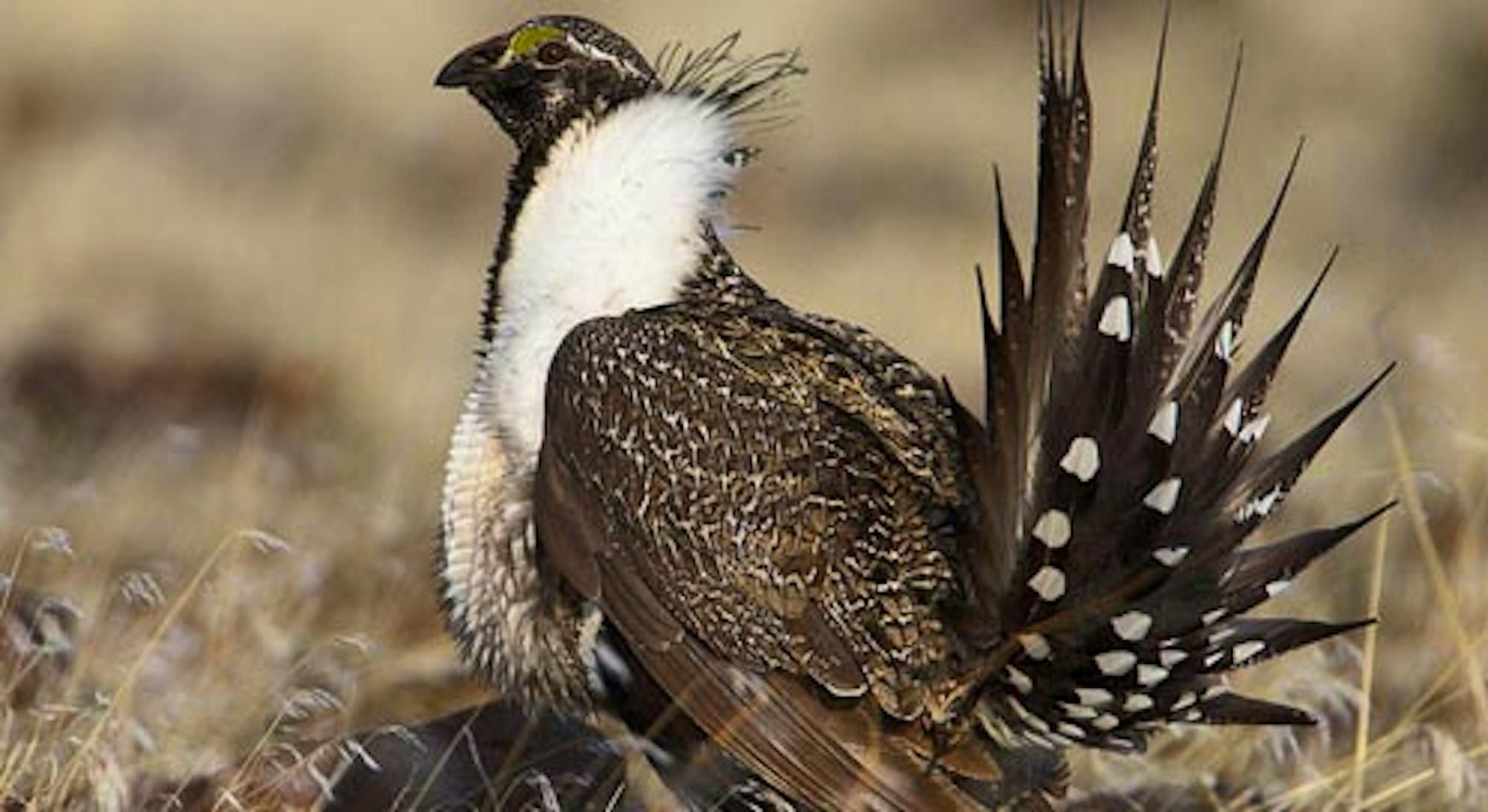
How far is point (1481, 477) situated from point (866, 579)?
309 cm

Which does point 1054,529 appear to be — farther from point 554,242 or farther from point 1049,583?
point 554,242

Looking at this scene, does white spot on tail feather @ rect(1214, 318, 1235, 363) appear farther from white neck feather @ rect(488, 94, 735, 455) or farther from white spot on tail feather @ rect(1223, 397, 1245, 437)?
white neck feather @ rect(488, 94, 735, 455)

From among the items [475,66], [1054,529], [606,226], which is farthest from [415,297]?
[1054,529]

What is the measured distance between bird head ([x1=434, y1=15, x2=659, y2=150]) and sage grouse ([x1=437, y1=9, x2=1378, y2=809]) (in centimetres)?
17

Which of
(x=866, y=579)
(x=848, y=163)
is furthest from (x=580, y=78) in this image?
(x=848, y=163)

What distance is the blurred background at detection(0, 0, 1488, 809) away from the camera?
5.12 metres

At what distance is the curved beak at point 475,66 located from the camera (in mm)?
4801

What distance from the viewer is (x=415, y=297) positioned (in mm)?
10523

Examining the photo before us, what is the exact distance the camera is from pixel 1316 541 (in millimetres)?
4141

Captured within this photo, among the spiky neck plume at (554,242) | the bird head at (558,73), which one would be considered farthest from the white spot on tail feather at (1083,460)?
the bird head at (558,73)

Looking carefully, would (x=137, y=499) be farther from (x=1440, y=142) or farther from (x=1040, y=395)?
(x=1440, y=142)

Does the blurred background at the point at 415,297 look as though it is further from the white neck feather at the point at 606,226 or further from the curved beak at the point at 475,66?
the curved beak at the point at 475,66

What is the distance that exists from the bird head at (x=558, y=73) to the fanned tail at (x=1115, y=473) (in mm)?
870

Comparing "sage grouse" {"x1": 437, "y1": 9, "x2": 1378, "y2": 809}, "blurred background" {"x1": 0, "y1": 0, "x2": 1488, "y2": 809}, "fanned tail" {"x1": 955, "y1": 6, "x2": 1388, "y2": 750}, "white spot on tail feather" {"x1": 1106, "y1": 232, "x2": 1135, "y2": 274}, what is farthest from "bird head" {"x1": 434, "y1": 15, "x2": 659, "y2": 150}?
"white spot on tail feather" {"x1": 1106, "y1": 232, "x2": 1135, "y2": 274}
